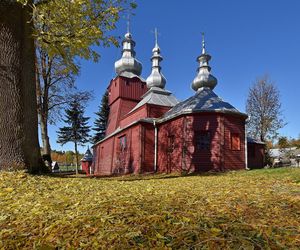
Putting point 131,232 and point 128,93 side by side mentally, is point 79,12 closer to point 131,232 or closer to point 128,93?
point 131,232

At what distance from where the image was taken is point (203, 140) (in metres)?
17.2

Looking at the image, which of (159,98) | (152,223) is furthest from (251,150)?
(152,223)

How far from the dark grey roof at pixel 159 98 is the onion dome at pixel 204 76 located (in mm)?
2434

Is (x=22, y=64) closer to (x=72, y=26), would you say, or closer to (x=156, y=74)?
(x=72, y=26)

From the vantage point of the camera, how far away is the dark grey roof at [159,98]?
899 inches

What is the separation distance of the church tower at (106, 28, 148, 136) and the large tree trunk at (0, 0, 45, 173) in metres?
20.6

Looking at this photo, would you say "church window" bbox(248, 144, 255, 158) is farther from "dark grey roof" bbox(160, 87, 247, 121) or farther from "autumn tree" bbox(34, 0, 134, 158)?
"autumn tree" bbox(34, 0, 134, 158)

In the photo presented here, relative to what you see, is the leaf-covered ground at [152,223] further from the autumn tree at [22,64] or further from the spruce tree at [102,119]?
the spruce tree at [102,119]

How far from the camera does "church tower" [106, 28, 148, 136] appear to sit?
28.0m

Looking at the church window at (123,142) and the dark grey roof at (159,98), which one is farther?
the dark grey roof at (159,98)

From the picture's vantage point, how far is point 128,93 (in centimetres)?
2839

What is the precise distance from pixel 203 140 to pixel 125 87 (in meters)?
13.7

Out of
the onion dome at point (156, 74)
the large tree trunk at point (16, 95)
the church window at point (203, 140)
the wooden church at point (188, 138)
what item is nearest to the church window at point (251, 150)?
the wooden church at point (188, 138)

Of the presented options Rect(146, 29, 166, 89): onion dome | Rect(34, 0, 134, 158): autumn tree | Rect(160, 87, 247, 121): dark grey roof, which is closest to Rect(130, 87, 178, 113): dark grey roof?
Rect(146, 29, 166, 89): onion dome
